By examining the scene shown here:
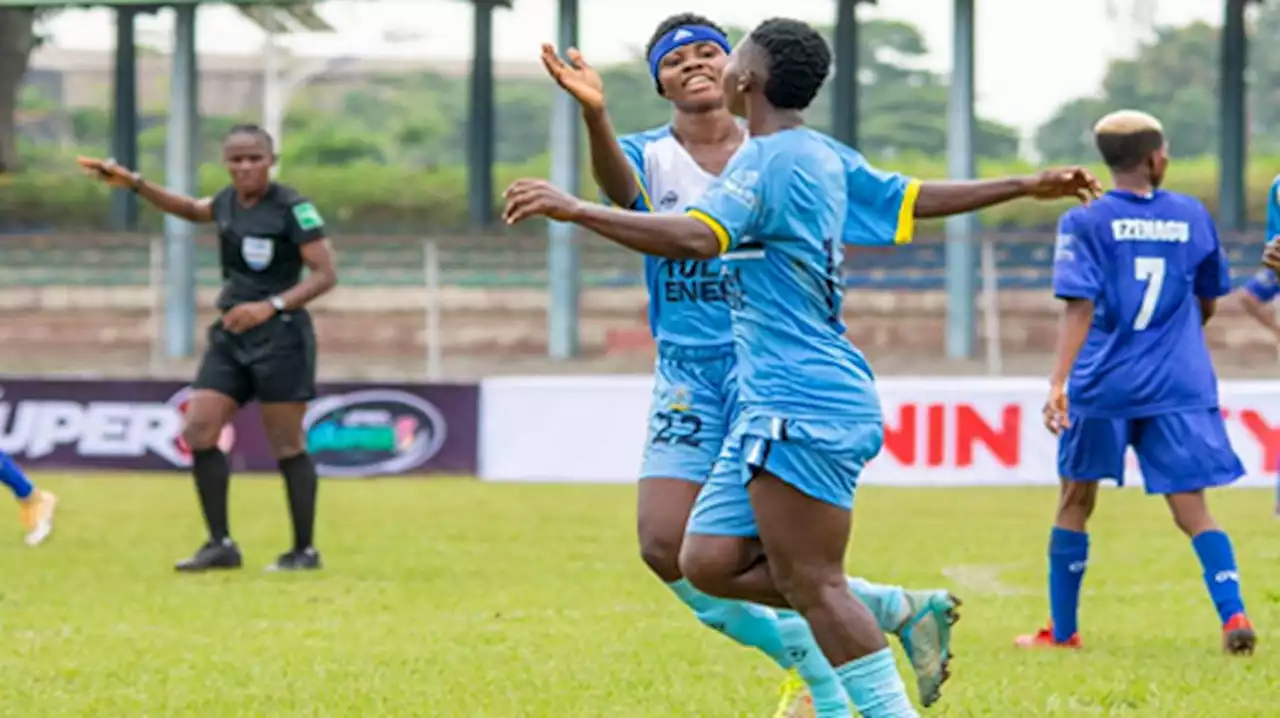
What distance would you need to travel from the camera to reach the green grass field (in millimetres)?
7602

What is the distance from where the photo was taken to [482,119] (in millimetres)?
32688

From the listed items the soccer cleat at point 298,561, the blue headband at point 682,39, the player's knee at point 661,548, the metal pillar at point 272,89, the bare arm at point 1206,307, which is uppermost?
the metal pillar at point 272,89

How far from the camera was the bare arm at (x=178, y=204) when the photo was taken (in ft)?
38.5

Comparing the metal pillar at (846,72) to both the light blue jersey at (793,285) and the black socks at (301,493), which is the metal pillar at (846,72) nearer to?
the black socks at (301,493)

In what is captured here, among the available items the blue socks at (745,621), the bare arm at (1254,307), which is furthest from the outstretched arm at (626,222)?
the bare arm at (1254,307)

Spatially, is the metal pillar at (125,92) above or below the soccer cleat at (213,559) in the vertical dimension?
above

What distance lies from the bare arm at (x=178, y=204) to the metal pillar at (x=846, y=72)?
59.6 feet

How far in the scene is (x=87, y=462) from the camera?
19.5 metres

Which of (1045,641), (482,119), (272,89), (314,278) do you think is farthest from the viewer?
(272,89)

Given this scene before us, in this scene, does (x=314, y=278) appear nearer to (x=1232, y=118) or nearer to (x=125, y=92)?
(x=1232, y=118)

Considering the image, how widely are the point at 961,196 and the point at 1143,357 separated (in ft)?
9.39

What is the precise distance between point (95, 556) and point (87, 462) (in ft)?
22.3

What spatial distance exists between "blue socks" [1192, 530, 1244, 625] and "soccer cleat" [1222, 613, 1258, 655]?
0.05 metres

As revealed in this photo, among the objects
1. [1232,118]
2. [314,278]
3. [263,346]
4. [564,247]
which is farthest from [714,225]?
[1232,118]
